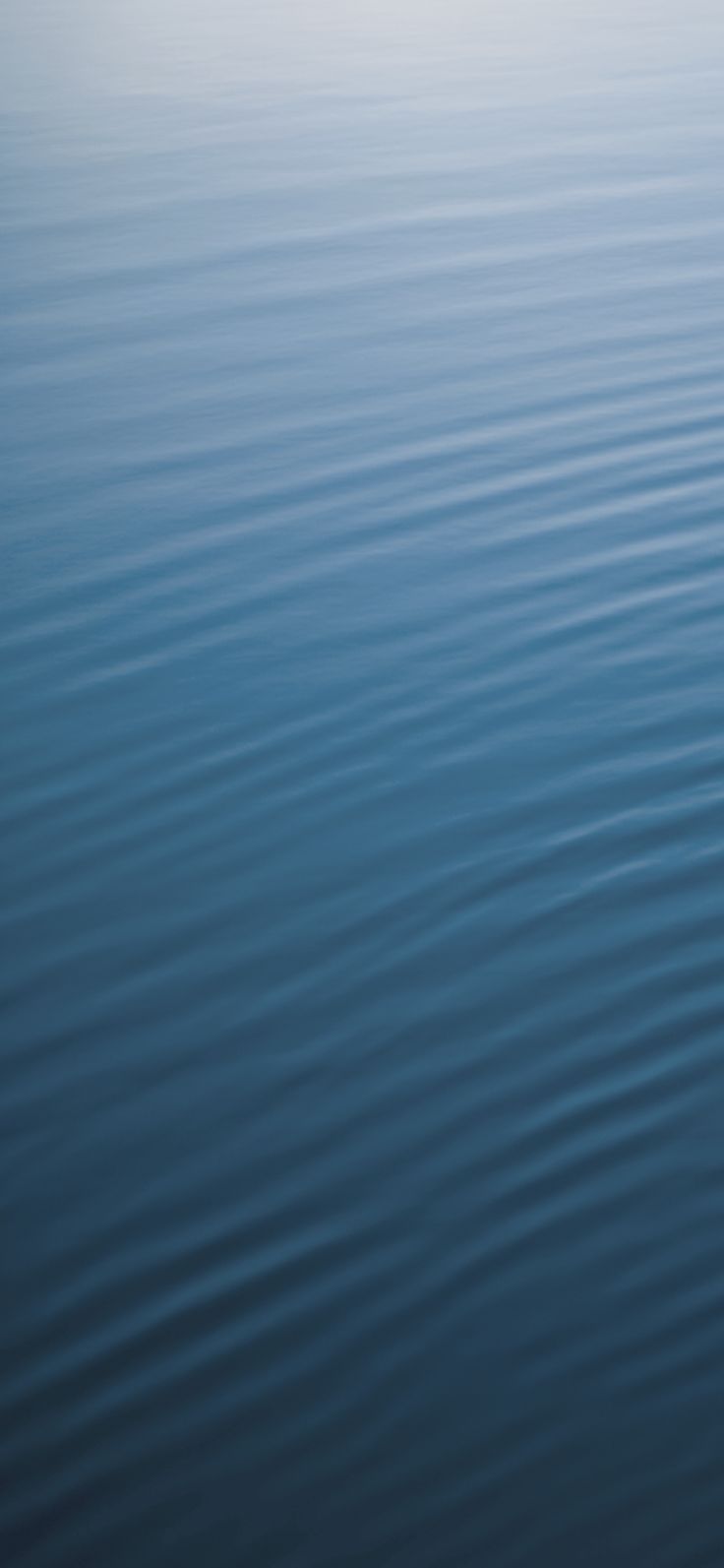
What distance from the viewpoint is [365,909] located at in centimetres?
298

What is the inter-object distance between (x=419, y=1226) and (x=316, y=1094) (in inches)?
12.4

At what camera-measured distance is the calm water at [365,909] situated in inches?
79.0

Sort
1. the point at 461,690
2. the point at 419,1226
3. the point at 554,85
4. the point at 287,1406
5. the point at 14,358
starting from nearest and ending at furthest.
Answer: the point at 287,1406 → the point at 419,1226 → the point at 461,690 → the point at 14,358 → the point at 554,85

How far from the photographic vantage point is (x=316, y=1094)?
8.40ft

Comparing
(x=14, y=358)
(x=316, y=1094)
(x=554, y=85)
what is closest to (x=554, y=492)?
(x=14, y=358)

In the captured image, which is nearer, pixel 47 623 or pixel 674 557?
pixel 47 623

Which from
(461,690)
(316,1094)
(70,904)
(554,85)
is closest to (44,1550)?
(316,1094)

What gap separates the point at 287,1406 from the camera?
204 centimetres

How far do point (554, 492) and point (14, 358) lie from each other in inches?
80.6

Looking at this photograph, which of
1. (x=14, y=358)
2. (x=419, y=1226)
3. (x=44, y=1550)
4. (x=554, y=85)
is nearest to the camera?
(x=44, y=1550)

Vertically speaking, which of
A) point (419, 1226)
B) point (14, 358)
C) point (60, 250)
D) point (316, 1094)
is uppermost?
point (60, 250)

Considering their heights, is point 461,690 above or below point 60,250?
below

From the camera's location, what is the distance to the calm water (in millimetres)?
2006

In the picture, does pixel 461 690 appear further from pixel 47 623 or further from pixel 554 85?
pixel 554 85
